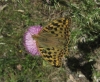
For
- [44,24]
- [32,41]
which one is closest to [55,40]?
[32,41]

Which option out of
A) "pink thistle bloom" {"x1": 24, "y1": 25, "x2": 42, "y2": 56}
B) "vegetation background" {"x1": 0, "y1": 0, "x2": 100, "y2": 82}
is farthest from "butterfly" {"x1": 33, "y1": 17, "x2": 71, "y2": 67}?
"vegetation background" {"x1": 0, "y1": 0, "x2": 100, "y2": 82}

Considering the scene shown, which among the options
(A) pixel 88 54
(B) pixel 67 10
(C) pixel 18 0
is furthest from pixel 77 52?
(C) pixel 18 0

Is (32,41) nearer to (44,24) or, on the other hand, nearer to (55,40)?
(44,24)

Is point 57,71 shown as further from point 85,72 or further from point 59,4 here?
point 59,4

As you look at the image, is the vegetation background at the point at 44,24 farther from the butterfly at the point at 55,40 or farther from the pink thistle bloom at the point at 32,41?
the butterfly at the point at 55,40

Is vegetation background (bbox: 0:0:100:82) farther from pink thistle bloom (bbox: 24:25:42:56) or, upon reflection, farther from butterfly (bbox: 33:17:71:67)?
butterfly (bbox: 33:17:71:67)

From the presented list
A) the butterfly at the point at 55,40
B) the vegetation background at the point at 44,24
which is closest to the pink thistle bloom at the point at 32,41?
the vegetation background at the point at 44,24
